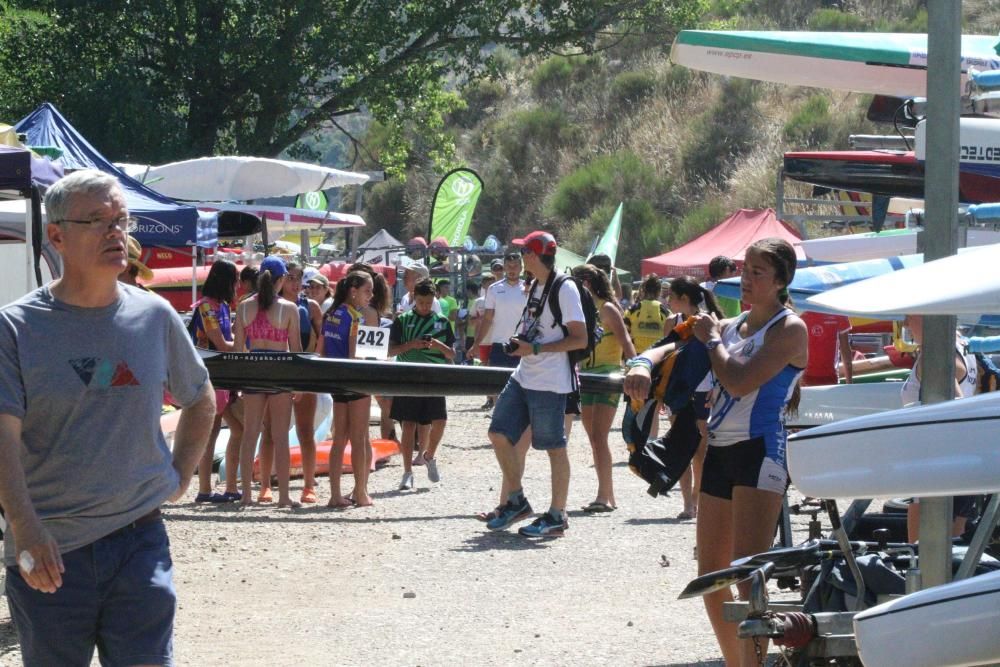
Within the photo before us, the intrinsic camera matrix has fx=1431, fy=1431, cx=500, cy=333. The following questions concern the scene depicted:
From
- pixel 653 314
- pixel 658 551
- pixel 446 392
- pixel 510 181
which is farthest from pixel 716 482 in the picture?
pixel 510 181

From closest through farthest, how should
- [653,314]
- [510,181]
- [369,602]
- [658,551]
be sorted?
[369,602]
[658,551]
[653,314]
[510,181]

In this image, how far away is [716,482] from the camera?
17.7 ft

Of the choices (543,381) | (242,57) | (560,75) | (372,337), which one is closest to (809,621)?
(543,381)

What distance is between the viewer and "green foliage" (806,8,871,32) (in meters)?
48.5

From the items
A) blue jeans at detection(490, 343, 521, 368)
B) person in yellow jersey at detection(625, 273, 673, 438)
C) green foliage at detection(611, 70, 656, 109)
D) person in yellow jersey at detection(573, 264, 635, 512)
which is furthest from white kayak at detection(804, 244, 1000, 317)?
green foliage at detection(611, 70, 656, 109)

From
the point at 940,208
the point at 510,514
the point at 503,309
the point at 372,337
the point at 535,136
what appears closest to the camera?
the point at 940,208

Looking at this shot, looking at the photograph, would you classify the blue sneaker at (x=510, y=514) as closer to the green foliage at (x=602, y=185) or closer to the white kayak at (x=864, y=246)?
the white kayak at (x=864, y=246)

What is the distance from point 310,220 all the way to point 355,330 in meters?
10.5

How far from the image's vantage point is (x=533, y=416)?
926cm

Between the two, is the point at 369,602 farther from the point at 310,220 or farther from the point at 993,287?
the point at 310,220

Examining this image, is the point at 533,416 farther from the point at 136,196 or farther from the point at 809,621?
the point at 809,621

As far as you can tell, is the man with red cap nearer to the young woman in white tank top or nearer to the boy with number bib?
the boy with number bib

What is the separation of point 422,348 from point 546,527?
3.11 meters

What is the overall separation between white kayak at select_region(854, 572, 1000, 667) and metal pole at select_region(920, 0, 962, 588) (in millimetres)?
327
